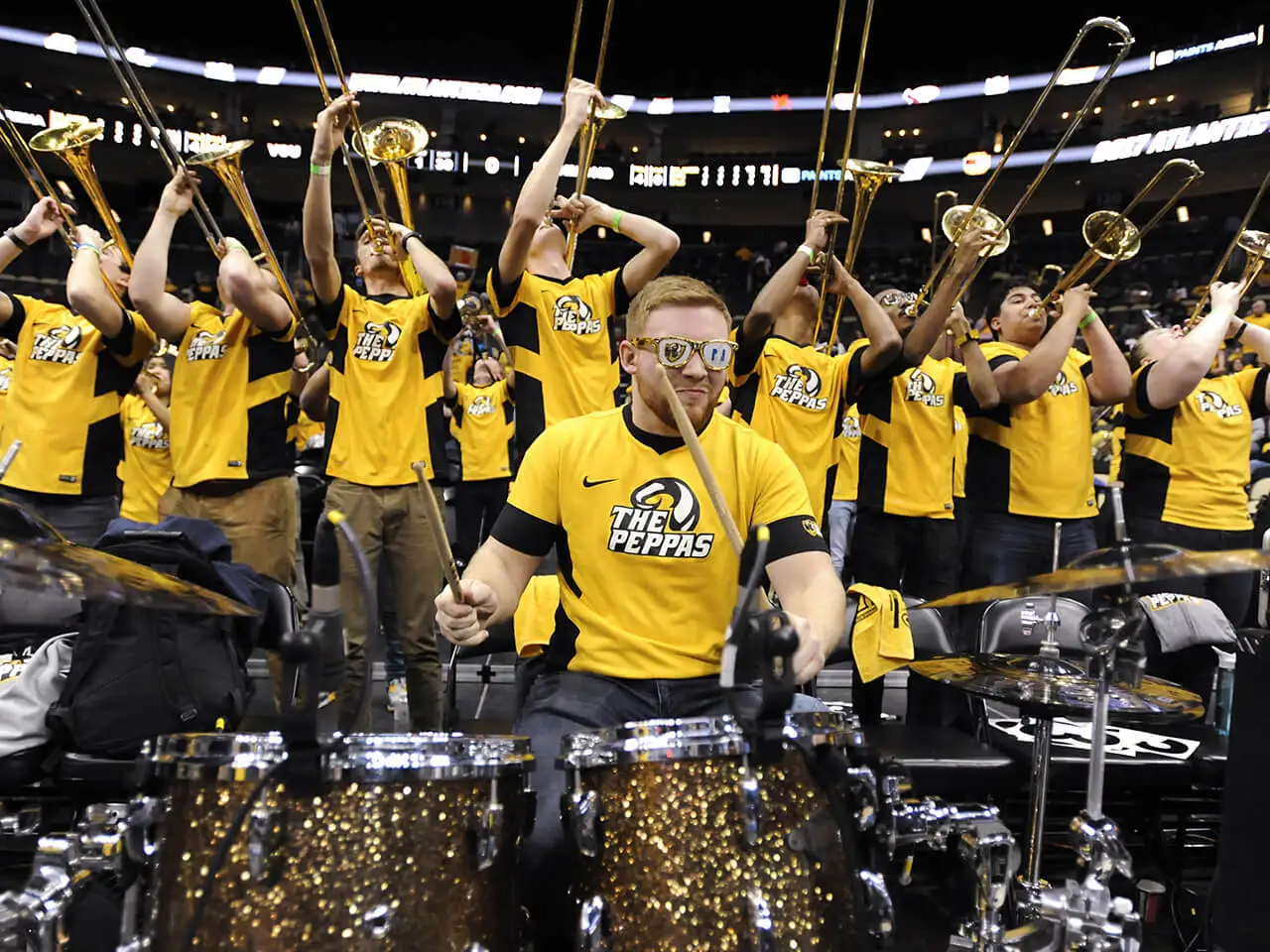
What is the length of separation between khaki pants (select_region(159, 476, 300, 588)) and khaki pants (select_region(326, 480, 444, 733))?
13.9 inches

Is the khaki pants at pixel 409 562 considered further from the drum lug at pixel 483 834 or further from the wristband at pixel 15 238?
the drum lug at pixel 483 834

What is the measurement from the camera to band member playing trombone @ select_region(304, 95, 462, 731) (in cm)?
365

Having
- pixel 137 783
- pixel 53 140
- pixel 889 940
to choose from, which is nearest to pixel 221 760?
pixel 137 783

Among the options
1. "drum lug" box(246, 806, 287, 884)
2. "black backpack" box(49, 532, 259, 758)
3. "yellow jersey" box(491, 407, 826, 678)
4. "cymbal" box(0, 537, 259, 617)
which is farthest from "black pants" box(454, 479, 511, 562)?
"drum lug" box(246, 806, 287, 884)

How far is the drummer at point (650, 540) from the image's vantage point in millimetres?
2061

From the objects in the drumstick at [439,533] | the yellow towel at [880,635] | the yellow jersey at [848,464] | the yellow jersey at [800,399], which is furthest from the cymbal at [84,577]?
the yellow jersey at [848,464]

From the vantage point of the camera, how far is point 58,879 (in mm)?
1613

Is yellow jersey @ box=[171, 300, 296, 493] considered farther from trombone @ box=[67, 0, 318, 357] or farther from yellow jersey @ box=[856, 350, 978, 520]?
yellow jersey @ box=[856, 350, 978, 520]

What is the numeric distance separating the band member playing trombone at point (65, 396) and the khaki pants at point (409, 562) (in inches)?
47.6

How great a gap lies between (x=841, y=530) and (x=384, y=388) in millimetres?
2470

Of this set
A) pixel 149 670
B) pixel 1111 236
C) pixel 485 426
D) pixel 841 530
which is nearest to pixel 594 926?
pixel 149 670

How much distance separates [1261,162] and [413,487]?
18768 millimetres

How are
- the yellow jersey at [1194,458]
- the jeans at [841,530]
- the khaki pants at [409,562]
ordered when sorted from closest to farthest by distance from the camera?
1. the khaki pants at [409,562]
2. the yellow jersey at [1194,458]
3. the jeans at [841,530]

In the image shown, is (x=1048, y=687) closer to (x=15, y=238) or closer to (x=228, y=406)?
(x=228, y=406)
